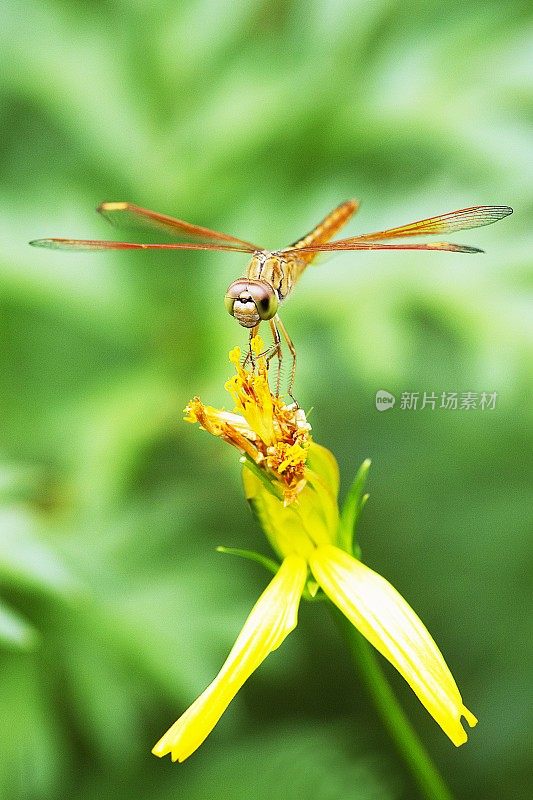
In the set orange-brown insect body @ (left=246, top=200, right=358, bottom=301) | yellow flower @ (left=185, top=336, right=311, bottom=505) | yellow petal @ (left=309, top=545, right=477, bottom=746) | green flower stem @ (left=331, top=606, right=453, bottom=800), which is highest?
orange-brown insect body @ (left=246, top=200, right=358, bottom=301)

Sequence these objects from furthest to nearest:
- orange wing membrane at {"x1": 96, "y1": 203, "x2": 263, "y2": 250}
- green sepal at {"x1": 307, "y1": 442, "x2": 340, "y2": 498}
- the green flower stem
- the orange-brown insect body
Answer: orange wing membrane at {"x1": 96, "y1": 203, "x2": 263, "y2": 250} → the orange-brown insect body → green sepal at {"x1": 307, "y1": 442, "x2": 340, "y2": 498} → the green flower stem

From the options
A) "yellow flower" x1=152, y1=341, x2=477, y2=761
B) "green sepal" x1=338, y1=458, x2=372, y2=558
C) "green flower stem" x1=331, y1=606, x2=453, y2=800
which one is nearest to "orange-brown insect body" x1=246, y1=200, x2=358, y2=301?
"yellow flower" x1=152, y1=341, x2=477, y2=761

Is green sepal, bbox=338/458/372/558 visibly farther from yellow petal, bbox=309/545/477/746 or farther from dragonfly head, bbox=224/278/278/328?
dragonfly head, bbox=224/278/278/328

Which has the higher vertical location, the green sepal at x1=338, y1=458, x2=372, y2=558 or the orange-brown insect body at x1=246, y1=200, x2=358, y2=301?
the orange-brown insect body at x1=246, y1=200, x2=358, y2=301

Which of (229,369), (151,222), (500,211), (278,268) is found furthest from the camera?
(229,369)

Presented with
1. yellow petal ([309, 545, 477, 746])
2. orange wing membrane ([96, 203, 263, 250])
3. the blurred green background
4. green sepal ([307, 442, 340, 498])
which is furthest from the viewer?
the blurred green background

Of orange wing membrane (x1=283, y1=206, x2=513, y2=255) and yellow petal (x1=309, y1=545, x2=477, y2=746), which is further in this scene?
orange wing membrane (x1=283, y1=206, x2=513, y2=255)

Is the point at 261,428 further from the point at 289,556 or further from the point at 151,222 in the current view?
the point at 151,222

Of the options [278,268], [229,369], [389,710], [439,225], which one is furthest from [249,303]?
[229,369]
